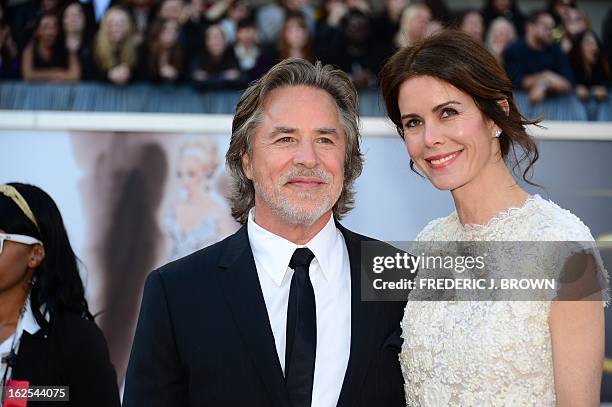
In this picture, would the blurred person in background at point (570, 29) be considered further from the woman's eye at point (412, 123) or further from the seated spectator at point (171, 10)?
the woman's eye at point (412, 123)

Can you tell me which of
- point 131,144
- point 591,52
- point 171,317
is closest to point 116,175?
point 131,144

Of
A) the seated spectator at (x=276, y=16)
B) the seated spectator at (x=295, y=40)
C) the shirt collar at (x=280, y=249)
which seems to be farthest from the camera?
the seated spectator at (x=276, y=16)

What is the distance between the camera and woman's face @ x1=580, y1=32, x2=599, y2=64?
173 inches

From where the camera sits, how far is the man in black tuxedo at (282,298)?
2.09 metres

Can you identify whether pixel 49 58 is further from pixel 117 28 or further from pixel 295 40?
pixel 295 40


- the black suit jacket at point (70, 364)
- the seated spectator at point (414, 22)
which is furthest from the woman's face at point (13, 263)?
the seated spectator at point (414, 22)

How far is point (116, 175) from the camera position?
355 cm

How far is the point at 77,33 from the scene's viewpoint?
13.9ft

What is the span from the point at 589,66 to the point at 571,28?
29cm

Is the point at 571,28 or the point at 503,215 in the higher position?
the point at 571,28

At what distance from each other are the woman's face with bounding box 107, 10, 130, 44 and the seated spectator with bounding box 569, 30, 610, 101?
7.47 feet

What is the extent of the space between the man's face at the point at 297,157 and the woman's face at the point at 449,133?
0.82ft

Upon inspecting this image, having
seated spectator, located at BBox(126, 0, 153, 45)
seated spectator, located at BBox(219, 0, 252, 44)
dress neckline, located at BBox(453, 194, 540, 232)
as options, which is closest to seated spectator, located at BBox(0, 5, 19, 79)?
A: seated spectator, located at BBox(126, 0, 153, 45)

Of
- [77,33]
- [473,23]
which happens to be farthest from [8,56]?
[473,23]
